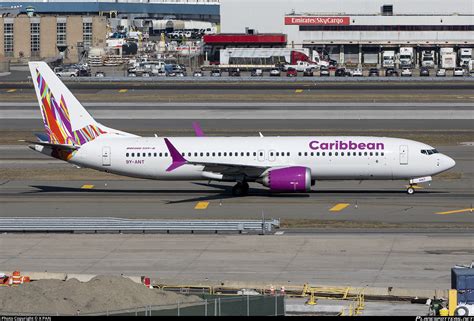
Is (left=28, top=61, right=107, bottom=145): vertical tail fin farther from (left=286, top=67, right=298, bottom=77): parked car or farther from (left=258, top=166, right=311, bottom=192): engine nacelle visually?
(left=286, top=67, right=298, bottom=77): parked car

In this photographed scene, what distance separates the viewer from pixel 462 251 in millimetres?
52688

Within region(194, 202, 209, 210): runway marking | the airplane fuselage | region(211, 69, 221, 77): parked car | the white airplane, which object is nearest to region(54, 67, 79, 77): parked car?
region(211, 69, 221, 77): parked car

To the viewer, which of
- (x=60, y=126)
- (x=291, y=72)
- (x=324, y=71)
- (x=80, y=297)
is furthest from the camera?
(x=324, y=71)

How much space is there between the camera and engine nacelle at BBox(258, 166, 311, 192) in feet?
226

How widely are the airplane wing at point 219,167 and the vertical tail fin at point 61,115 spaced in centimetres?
549

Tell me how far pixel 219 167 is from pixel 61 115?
10.7 metres

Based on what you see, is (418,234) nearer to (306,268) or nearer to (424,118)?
(306,268)

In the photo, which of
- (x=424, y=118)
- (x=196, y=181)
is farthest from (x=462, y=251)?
(x=424, y=118)

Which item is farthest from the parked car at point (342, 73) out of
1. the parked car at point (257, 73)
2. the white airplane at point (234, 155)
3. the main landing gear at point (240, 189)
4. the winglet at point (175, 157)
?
the winglet at point (175, 157)

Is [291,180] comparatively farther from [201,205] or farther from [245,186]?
[201,205]

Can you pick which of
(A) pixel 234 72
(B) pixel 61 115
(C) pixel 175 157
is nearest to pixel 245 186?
(C) pixel 175 157

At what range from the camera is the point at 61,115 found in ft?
237

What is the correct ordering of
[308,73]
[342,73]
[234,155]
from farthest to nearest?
[308,73], [342,73], [234,155]

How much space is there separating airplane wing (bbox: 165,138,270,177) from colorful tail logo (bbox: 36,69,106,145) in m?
5.34
